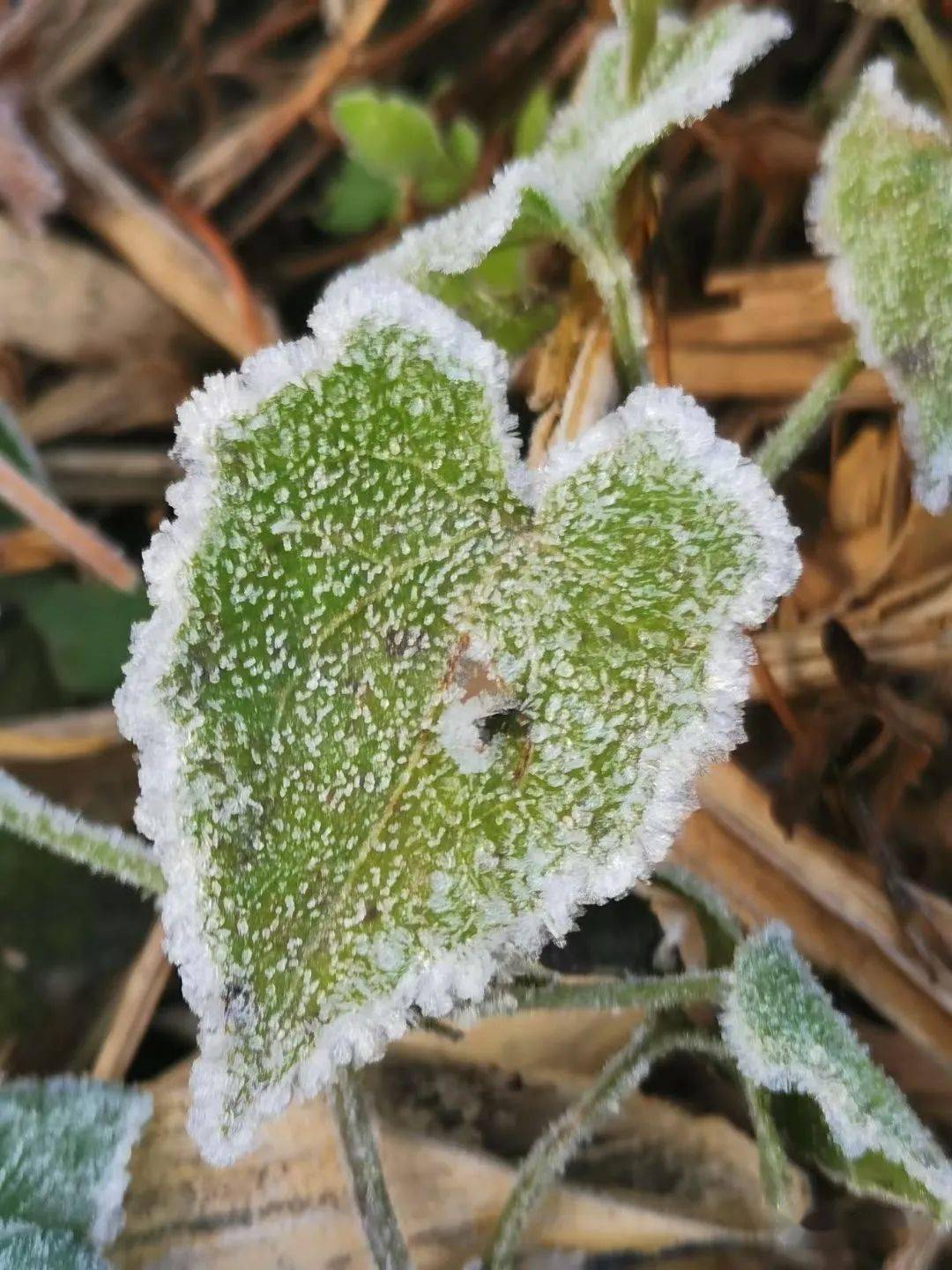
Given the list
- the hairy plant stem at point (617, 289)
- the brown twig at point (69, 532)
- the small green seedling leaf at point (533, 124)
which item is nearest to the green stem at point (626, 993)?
the hairy plant stem at point (617, 289)

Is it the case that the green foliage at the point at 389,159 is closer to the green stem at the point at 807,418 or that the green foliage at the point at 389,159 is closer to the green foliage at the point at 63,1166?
the green stem at the point at 807,418

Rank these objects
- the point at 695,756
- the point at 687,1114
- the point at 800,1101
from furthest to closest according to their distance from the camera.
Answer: the point at 687,1114 < the point at 800,1101 < the point at 695,756

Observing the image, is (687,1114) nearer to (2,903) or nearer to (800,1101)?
(800,1101)

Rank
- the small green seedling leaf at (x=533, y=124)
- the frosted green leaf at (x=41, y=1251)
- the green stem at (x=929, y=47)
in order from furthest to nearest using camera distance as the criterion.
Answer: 1. the small green seedling leaf at (x=533, y=124)
2. the green stem at (x=929, y=47)
3. the frosted green leaf at (x=41, y=1251)

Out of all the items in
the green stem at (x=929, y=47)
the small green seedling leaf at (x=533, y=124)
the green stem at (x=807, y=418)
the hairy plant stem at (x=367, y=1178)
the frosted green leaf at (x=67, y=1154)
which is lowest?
the frosted green leaf at (x=67, y=1154)

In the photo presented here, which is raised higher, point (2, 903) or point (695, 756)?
point (695, 756)

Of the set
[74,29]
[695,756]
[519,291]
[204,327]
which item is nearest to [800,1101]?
[695,756]

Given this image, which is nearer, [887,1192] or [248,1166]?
[887,1192]
